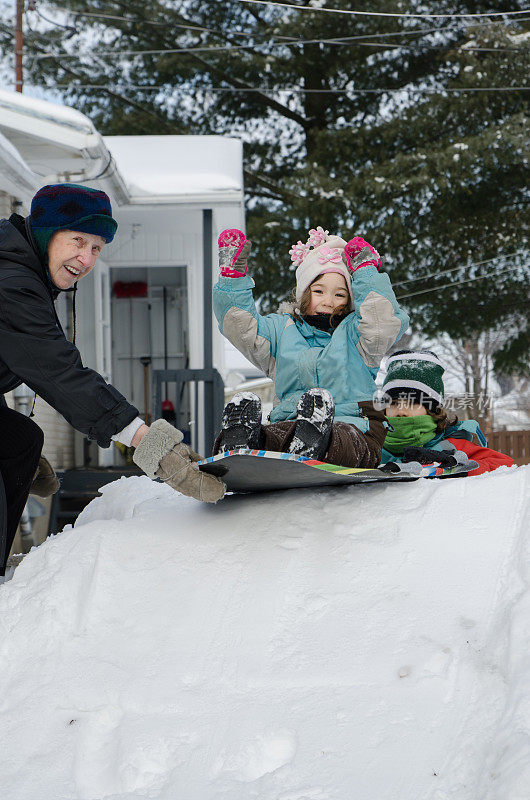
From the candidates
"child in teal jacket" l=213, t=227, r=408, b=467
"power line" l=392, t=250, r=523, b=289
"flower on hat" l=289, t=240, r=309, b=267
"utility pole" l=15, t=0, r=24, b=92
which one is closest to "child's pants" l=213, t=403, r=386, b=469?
"child in teal jacket" l=213, t=227, r=408, b=467

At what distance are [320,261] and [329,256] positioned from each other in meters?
0.05

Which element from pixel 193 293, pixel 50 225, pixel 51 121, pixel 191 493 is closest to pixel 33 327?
pixel 50 225

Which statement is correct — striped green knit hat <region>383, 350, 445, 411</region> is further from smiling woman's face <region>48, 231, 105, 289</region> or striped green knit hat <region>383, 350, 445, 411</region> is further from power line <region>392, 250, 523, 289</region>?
power line <region>392, 250, 523, 289</region>

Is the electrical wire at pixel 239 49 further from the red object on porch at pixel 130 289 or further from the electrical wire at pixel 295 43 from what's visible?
the red object on porch at pixel 130 289

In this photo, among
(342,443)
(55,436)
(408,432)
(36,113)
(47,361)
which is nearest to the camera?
(47,361)

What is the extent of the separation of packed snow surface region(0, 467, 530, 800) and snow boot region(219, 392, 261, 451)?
23 cm

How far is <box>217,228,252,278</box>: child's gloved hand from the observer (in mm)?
3369

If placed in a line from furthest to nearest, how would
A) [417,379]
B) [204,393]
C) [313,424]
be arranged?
1. [204,393]
2. [417,379]
3. [313,424]

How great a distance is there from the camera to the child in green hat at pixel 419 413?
157 inches

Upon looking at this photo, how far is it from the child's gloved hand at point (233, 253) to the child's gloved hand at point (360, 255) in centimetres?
46

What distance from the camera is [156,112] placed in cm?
1530

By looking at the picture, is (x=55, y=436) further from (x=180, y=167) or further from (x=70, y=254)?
(x=70, y=254)

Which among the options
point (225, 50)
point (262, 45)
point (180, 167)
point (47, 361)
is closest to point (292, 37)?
point (262, 45)

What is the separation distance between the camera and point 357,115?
49.1 ft
